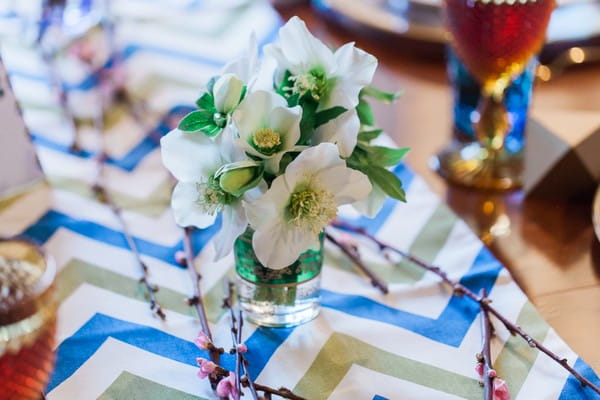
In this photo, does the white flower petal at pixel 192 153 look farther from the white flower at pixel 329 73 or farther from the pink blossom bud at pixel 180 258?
the pink blossom bud at pixel 180 258

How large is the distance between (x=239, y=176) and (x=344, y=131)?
0.26 feet

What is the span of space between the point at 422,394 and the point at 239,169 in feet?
0.68

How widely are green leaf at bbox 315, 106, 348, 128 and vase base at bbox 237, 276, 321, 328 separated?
5.1 inches

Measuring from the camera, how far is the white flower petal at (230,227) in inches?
19.4

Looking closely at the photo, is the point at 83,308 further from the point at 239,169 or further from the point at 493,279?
the point at 493,279

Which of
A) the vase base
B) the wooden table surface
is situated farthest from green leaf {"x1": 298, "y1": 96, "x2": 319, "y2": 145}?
the wooden table surface

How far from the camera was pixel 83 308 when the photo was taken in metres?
0.61

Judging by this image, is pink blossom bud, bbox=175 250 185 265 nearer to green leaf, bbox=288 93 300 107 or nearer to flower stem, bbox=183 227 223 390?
flower stem, bbox=183 227 223 390

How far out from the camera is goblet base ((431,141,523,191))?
738mm

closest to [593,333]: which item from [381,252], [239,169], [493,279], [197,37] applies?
[493,279]

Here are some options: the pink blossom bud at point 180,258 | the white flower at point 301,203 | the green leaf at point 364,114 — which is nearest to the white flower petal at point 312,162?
the white flower at point 301,203

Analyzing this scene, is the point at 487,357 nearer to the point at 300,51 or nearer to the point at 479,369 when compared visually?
the point at 479,369

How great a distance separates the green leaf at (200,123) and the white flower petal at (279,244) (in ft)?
0.24

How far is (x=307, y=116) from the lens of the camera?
0.50 meters
